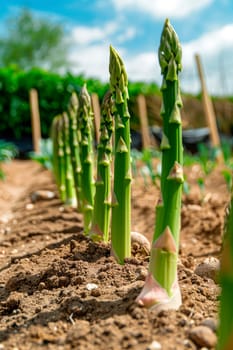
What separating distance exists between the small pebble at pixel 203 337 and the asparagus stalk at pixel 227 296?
338 millimetres

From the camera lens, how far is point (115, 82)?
265 centimetres

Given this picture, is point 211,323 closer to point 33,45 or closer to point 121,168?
point 121,168

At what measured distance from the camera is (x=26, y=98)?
58.6 ft

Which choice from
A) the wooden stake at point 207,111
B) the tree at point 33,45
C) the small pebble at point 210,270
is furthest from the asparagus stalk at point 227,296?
the tree at point 33,45

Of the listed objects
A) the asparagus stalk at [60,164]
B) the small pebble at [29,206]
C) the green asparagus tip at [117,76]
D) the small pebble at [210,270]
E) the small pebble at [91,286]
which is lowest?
the small pebble at [29,206]

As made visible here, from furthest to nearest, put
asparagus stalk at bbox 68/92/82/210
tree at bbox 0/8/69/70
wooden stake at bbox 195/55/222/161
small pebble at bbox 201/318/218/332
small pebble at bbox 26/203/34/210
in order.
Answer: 1. tree at bbox 0/8/69/70
2. wooden stake at bbox 195/55/222/161
3. small pebble at bbox 26/203/34/210
4. asparagus stalk at bbox 68/92/82/210
5. small pebble at bbox 201/318/218/332

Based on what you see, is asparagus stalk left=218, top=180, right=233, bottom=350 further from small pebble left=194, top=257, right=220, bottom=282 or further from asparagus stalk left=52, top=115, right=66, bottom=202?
asparagus stalk left=52, top=115, right=66, bottom=202

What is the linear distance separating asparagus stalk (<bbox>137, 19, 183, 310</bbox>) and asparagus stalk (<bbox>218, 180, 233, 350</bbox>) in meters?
0.64

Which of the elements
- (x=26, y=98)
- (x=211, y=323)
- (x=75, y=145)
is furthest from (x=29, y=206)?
(x=26, y=98)

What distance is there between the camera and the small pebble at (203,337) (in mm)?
1745

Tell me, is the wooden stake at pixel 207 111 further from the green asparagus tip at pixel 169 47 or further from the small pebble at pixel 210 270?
the green asparagus tip at pixel 169 47

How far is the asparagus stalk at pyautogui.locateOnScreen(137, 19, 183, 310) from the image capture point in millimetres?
2055

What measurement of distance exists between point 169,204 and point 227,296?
756mm

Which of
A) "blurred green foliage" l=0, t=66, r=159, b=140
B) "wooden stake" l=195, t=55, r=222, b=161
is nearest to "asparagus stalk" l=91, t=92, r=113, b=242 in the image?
"wooden stake" l=195, t=55, r=222, b=161
